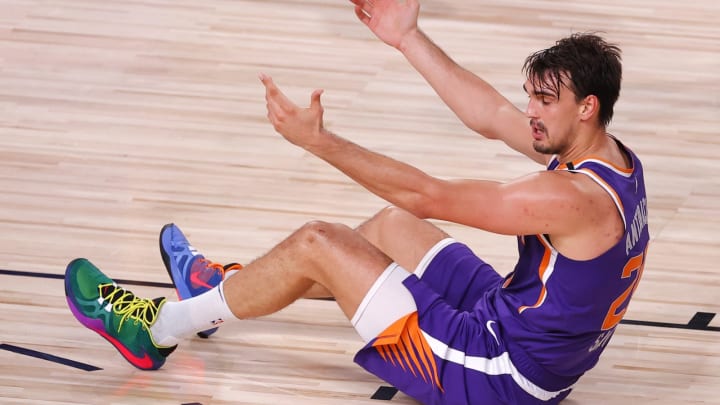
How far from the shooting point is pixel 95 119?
5996 mm

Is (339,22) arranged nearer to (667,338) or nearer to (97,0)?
(97,0)

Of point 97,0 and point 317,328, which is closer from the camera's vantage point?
point 317,328

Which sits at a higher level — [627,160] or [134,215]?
[627,160]

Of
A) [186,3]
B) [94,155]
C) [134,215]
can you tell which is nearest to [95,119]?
[94,155]

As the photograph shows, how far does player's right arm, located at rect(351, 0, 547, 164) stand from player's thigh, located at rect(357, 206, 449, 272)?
377 mm

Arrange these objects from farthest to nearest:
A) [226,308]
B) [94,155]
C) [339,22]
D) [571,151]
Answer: [339,22]
[94,155]
[226,308]
[571,151]

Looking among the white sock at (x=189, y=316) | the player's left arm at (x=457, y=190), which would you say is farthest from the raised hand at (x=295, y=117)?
the white sock at (x=189, y=316)

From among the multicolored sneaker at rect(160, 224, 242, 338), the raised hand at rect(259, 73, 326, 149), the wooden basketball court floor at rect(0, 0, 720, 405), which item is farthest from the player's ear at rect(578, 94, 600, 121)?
the multicolored sneaker at rect(160, 224, 242, 338)

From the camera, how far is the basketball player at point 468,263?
3326 mm

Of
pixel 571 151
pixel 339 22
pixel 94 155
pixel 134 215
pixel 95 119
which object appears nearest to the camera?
pixel 571 151

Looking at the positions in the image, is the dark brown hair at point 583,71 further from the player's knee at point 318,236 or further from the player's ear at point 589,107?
the player's knee at point 318,236

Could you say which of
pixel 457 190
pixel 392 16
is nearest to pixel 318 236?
pixel 457 190

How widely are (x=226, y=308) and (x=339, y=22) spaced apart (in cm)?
396

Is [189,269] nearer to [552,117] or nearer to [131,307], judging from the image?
[131,307]
